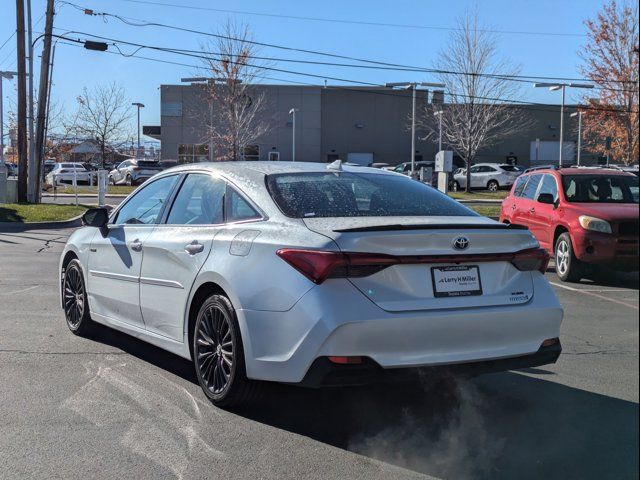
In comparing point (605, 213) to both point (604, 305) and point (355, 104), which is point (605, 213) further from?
point (355, 104)

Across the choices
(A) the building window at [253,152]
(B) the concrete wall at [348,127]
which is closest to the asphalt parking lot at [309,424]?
(A) the building window at [253,152]

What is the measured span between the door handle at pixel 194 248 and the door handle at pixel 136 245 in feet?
2.52

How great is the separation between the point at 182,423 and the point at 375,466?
1.29 m

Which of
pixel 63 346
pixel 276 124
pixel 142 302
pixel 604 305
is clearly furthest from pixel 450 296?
pixel 276 124

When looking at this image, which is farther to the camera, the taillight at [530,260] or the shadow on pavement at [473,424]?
the taillight at [530,260]

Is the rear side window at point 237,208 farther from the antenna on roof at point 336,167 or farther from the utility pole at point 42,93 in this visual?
the utility pole at point 42,93

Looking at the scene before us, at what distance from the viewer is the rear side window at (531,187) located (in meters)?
11.3

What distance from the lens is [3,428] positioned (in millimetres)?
4070

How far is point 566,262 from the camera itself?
32.3 ft

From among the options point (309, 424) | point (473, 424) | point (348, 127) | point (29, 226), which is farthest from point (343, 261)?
point (348, 127)

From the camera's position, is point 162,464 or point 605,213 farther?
point 605,213

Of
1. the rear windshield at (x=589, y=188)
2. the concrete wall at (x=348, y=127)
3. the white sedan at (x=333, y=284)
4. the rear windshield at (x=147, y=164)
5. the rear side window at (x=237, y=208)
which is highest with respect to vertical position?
the concrete wall at (x=348, y=127)

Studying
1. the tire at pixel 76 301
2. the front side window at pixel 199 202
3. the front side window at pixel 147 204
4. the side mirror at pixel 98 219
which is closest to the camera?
the front side window at pixel 199 202

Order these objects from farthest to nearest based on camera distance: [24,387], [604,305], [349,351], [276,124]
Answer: [276,124] → [604,305] → [24,387] → [349,351]
